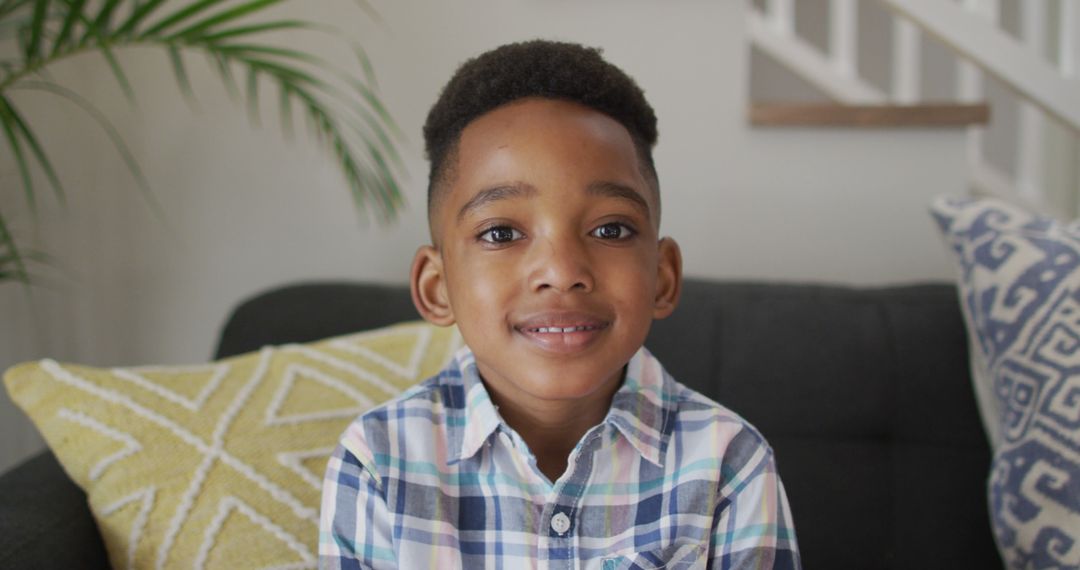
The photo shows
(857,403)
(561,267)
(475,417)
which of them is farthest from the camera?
(857,403)

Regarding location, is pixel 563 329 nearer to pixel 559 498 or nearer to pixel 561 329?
pixel 561 329

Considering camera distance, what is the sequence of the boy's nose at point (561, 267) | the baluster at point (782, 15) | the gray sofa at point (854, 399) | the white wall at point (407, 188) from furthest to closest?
the baluster at point (782, 15)
the white wall at point (407, 188)
the gray sofa at point (854, 399)
the boy's nose at point (561, 267)

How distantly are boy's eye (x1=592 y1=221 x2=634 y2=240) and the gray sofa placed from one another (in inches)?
20.9

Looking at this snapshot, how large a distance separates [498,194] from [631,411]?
0.80ft

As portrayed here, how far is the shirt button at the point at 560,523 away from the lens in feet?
2.61

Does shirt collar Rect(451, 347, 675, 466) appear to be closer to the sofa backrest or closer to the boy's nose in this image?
the boy's nose

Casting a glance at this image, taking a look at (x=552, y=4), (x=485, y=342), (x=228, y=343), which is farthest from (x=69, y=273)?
(x=485, y=342)

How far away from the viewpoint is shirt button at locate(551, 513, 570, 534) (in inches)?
31.4

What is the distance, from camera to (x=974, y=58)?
167 cm

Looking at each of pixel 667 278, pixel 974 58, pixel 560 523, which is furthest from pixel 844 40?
pixel 560 523

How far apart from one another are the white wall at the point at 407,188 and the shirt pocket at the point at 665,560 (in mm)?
926

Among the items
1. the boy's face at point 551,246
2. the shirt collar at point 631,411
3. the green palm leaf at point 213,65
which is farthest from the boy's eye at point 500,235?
the green palm leaf at point 213,65

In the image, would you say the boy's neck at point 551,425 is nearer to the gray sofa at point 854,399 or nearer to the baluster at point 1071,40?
the gray sofa at point 854,399

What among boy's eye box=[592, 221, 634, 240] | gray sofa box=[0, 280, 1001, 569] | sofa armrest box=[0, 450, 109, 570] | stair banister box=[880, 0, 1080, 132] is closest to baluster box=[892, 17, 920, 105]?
stair banister box=[880, 0, 1080, 132]
